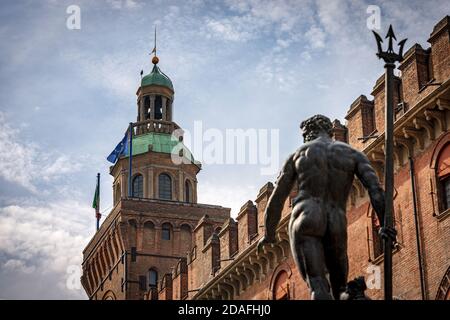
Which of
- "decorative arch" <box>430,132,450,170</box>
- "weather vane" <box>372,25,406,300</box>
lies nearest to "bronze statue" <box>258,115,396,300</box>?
"weather vane" <box>372,25,406,300</box>

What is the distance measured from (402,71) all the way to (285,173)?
66.9 feet

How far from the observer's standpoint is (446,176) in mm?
31422

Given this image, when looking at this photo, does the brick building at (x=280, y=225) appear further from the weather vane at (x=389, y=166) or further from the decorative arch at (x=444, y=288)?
the weather vane at (x=389, y=166)

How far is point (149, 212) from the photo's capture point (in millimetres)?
63438

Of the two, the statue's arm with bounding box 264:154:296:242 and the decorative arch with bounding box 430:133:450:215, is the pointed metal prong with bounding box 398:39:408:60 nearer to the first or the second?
the statue's arm with bounding box 264:154:296:242

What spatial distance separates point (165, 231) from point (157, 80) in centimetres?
1255

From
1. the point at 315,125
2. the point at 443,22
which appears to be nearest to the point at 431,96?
the point at 443,22

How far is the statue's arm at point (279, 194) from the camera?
1436 cm

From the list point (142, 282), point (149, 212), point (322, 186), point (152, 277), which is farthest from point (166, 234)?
point (322, 186)

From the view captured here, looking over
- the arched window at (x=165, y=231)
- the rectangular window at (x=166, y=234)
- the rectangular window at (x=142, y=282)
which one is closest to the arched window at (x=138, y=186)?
the arched window at (x=165, y=231)

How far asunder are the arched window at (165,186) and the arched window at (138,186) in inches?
41.7

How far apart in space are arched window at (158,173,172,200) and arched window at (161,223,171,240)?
4.37 meters

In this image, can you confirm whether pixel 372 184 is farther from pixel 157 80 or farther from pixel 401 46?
pixel 157 80
